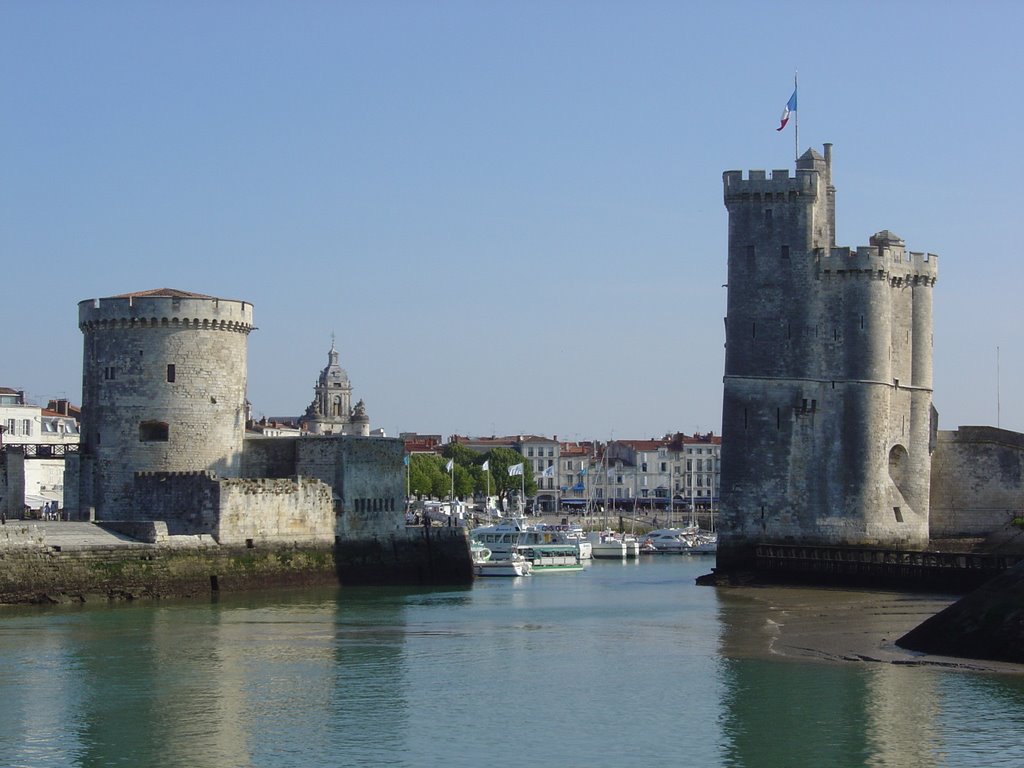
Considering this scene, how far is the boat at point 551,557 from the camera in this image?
224 feet

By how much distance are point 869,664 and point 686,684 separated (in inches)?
149

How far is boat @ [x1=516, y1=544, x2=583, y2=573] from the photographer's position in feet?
224

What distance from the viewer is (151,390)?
5059cm

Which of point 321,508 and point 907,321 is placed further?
point 907,321

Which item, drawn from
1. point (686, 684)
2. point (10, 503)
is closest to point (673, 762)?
point (686, 684)

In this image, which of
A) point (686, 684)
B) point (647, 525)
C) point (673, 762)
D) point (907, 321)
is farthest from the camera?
point (647, 525)

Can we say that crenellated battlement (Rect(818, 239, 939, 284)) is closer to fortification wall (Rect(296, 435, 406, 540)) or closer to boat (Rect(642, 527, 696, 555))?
fortification wall (Rect(296, 435, 406, 540))

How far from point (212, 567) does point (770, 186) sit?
20.3 meters

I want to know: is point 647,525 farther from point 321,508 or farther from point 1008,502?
point 321,508

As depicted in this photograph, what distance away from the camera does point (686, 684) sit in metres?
31.5

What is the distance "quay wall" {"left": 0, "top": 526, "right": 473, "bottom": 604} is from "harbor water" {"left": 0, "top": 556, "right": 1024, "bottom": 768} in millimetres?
1109

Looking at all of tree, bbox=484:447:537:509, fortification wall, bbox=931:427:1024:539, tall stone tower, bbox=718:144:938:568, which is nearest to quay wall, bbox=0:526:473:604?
tall stone tower, bbox=718:144:938:568

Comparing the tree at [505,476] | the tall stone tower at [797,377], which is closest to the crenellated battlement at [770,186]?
the tall stone tower at [797,377]

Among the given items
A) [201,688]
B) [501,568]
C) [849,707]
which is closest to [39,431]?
[501,568]
